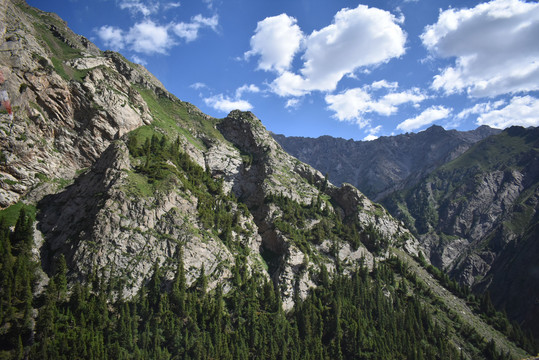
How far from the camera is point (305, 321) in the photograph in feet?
338

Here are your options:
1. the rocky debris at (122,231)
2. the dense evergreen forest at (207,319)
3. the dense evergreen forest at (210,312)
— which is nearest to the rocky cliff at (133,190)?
the rocky debris at (122,231)

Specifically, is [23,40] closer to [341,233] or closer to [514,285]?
[341,233]

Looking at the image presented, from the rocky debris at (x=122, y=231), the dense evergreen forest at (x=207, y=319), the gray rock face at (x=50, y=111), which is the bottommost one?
the dense evergreen forest at (x=207, y=319)

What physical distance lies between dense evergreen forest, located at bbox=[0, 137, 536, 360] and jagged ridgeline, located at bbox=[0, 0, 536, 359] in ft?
1.42

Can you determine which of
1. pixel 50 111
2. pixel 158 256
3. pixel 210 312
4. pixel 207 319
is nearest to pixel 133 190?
pixel 158 256

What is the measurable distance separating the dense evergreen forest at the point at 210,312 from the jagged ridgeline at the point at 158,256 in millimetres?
432

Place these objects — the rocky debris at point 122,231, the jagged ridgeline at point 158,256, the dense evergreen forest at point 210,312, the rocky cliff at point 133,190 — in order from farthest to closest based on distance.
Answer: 1. the rocky cliff at point 133,190
2. the rocky debris at point 122,231
3. the jagged ridgeline at point 158,256
4. the dense evergreen forest at point 210,312

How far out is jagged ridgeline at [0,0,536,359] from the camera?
76938 mm

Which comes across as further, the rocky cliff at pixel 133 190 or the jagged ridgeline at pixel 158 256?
the rocky cliff at pixel 133 190

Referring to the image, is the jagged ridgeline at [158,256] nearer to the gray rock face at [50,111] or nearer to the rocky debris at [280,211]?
the gray rock face at [50,111]

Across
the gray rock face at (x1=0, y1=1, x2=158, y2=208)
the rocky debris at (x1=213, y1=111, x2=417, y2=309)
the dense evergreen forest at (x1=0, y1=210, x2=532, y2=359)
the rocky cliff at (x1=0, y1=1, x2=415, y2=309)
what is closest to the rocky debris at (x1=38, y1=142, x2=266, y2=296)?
the rocky cliff at (x1=0, y1=1, x2=415, y2=309)

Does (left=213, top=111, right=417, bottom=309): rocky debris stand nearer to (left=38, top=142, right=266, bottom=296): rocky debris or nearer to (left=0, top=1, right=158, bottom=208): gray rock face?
(left=38, top=142, right=266, bottom=296): rocky debris

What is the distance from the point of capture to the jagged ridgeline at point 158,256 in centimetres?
7694

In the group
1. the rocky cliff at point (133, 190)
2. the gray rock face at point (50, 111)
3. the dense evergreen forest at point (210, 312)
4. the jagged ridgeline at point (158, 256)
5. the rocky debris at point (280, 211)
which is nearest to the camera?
the dense evergreen forest at point (210, 312)
